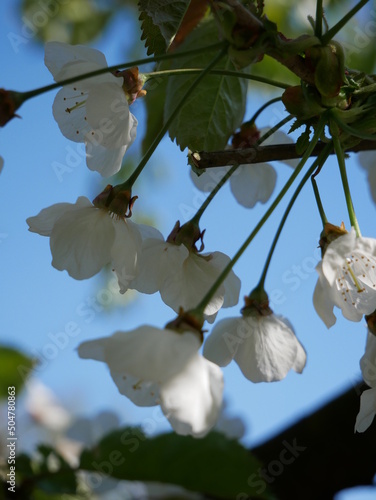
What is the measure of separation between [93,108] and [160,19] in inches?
8.3

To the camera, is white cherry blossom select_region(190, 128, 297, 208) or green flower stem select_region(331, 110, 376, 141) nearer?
green flower stem select_region(331, 110, 376, 141)

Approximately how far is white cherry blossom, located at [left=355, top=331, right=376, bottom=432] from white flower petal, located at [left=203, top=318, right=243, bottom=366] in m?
0.19

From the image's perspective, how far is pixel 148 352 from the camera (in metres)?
0.77

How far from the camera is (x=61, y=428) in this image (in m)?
2.77

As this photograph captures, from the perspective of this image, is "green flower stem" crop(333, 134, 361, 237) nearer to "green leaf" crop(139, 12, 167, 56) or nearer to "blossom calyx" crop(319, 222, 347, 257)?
"blossom calyx" crop(319, 222, 347, 257)

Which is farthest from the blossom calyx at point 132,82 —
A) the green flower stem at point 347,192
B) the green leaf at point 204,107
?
the green flower stem at point 347,192

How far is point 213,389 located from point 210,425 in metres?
0.04

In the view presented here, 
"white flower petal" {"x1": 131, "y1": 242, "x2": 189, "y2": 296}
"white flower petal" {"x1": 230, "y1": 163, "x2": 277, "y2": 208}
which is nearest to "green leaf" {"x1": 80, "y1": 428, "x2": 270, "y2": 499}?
"white flower petal" {"x1": 131, "y1": 242, "x2": 189, "y2": 296}

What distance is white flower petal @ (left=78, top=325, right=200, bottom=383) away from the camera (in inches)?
30.0

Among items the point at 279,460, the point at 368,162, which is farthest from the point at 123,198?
the point at 279,460

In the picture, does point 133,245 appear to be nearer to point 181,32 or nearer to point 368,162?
point 181,32

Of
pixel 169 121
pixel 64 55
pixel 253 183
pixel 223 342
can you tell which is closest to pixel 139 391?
pixel 223 342

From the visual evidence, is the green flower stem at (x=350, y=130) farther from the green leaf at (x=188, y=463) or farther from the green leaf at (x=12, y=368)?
the green leaf at (x=12, y=368)

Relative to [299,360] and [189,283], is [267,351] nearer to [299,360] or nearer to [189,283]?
[299,360]
